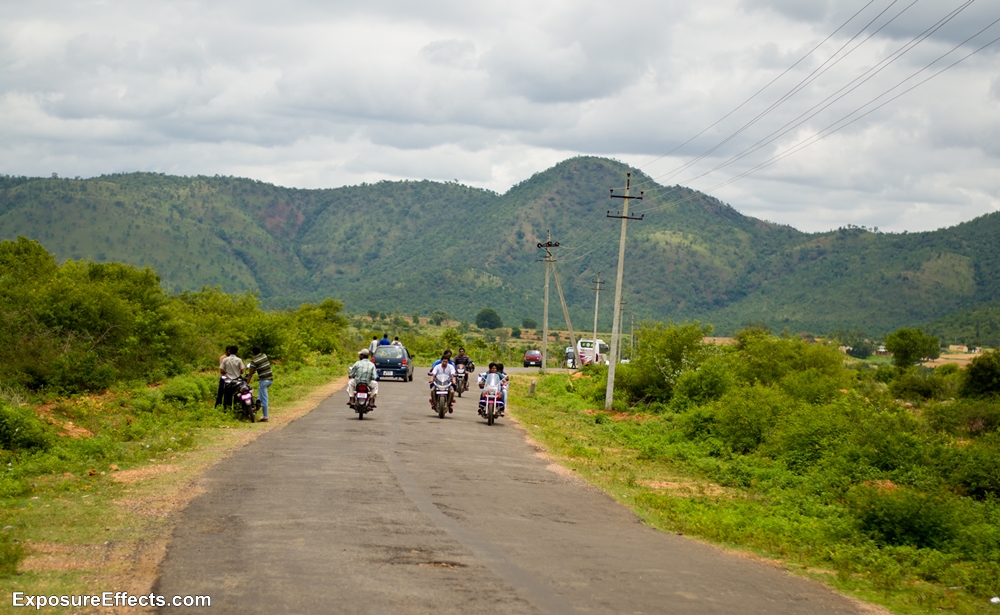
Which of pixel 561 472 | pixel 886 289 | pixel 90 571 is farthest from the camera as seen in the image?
pixel 886 289

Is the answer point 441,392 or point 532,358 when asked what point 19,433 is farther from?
point 532,358

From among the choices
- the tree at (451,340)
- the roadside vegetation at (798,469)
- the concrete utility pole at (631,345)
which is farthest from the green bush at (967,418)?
the tree at (451,340)

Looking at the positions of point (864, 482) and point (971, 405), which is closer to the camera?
point (864, 482)

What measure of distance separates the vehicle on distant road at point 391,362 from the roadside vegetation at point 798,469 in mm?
5556

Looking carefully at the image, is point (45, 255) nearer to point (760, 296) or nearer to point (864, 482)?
point (864, 482)

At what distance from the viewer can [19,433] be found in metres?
14.4

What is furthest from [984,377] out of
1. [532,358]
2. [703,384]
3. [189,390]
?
[189,390]

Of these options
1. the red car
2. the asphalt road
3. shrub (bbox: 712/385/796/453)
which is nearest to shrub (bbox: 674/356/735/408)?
shrub (bbox: 712/385/796/453)

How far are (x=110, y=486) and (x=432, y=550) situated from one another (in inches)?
226

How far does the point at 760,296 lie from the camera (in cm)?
16925

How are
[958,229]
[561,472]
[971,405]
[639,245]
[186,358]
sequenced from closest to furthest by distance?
[561,472], [186,358], [971,405], [958,229], [639,245]

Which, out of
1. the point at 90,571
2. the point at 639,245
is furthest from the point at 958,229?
the point at 90,571

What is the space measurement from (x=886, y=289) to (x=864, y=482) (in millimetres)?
144925

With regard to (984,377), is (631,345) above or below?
above
